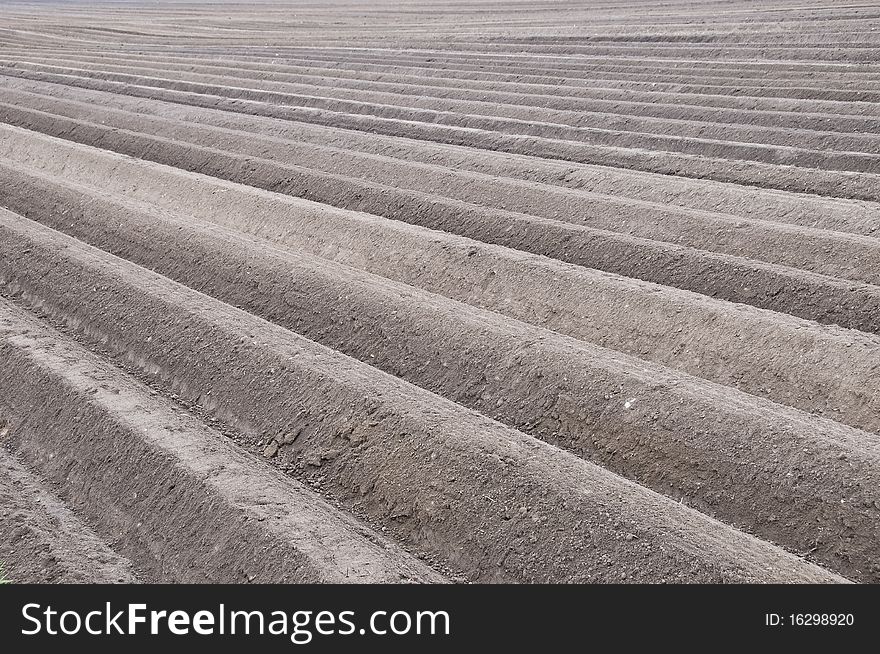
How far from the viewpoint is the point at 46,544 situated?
3.66 m

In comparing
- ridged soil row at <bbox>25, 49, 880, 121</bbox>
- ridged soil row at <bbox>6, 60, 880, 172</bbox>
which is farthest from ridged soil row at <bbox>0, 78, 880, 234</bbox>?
ridged soil row at <bbox>25, 49, 880, 121</bbox>

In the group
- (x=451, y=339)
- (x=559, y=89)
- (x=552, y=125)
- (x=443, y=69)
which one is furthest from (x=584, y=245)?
(x=443, y=69)

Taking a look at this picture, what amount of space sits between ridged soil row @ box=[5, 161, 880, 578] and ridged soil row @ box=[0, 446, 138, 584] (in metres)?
1.70

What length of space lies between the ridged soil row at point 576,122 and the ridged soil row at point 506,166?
0.88 meters

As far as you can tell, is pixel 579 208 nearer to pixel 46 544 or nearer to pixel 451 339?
pixel 451 339

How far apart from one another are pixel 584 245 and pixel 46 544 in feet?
12.3

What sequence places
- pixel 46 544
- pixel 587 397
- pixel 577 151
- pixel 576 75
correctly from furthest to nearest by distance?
pixel 576 75, pixel 577 151, pixel 587 397, pixel 46 544

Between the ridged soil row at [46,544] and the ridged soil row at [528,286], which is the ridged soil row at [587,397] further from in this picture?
the ridged soil row at [46,544]

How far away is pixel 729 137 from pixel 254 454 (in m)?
6.02

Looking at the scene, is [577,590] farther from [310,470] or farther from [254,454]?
[254,454]

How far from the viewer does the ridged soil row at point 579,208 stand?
5926 millimetres

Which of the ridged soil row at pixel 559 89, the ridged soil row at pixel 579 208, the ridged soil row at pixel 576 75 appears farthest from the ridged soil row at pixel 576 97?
the ridged soil row at pixel 579 208

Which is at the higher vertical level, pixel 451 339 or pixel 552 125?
pixel 552 125

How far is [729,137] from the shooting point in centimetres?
887
